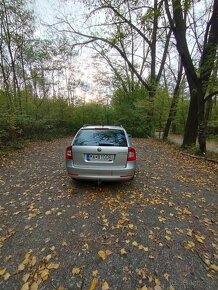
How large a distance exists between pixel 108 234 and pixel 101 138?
2.25m

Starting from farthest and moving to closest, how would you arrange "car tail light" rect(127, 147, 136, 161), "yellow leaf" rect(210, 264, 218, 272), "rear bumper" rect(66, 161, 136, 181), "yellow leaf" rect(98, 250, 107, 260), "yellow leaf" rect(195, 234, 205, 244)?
"car tail light" rect(127, 147, 136, 161), "rear bumper" rect(66, 161, 136, 181), "yellow leaf" rect(195, 234, 205, 244), "yellow leaf" rect(98, 250, 107, 260), "yellow leaf" rect(210, 264, 218, 272)

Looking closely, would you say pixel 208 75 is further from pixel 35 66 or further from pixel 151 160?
pixel 35 66

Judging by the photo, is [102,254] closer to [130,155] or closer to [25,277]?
[25,277]

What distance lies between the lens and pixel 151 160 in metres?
7.96

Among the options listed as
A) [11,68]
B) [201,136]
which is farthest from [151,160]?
[11,68]

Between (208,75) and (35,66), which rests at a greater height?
(35,66)

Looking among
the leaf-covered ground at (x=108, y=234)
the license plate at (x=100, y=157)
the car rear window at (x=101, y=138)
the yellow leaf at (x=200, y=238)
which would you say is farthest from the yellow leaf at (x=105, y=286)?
the car rear window at (x=101, y=138)

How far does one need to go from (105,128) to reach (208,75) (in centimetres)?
573

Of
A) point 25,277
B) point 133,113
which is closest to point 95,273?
point 25,277

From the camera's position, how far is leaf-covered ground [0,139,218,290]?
7.36ft

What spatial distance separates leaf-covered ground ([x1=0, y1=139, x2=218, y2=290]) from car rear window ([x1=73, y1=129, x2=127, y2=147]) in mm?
1178

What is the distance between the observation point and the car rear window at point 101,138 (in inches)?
176

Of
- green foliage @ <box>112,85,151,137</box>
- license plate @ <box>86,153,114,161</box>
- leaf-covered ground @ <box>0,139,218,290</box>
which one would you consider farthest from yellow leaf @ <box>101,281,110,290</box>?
green foliage @ <box>112,85,151,137</box>

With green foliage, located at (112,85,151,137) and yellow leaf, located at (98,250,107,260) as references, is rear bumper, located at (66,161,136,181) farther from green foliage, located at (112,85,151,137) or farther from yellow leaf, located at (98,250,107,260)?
green foliage, located at (112,85,151,137)
